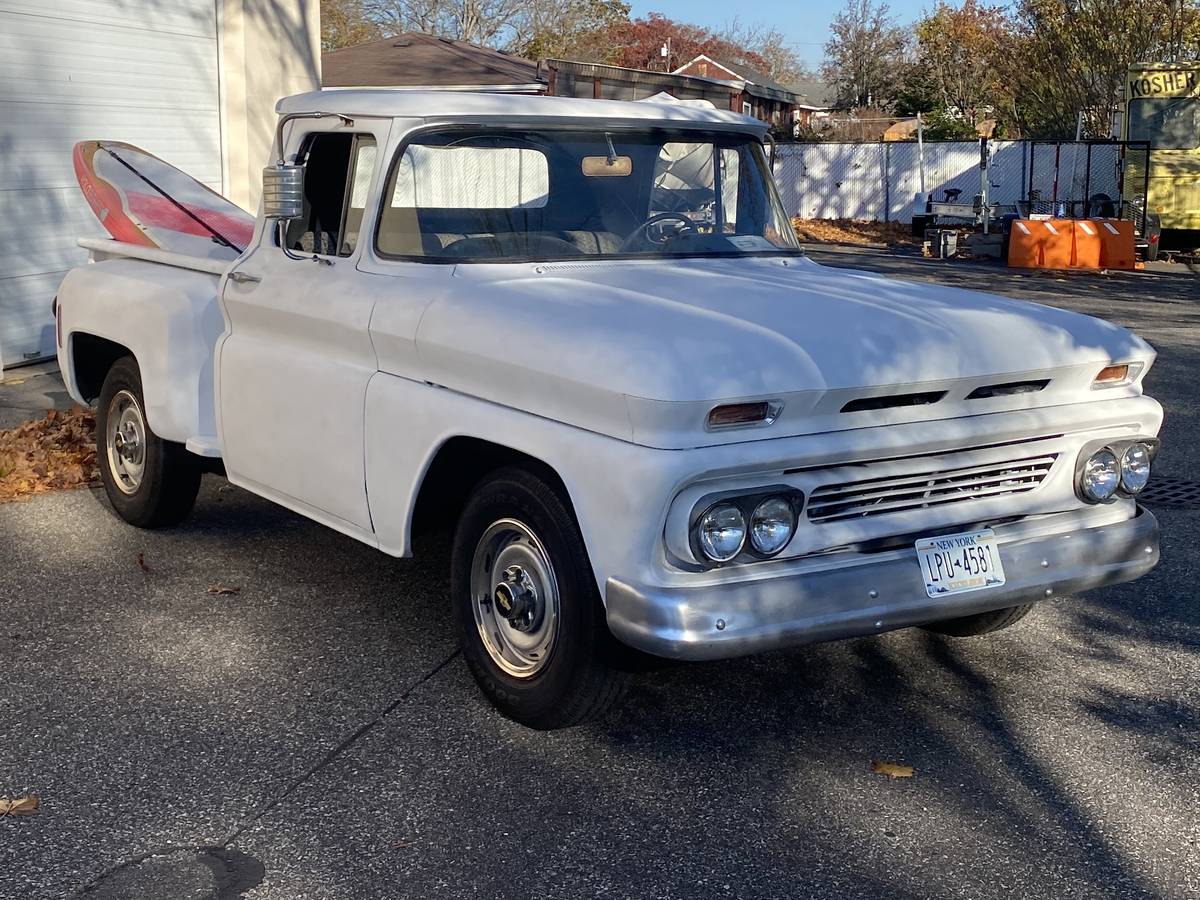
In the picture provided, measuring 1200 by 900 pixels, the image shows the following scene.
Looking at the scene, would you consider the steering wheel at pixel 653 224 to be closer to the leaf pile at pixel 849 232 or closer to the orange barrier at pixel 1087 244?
the orange barrier at pixel 1087 244

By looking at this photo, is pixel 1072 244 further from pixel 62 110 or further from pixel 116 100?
pixel 62 110

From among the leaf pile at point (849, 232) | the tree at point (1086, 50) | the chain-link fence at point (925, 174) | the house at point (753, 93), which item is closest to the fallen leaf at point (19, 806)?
the house at point (753, 93)

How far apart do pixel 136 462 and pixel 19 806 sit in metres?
2.90

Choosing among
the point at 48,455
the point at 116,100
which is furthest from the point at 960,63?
the point at 48,455

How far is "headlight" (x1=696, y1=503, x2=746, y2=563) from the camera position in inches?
151

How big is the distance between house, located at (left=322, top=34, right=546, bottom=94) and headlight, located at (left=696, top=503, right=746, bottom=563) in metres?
22.1

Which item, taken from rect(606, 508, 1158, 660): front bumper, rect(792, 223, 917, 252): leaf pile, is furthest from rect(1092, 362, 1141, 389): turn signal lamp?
rect(792, 223, 917, 252): leaf pile

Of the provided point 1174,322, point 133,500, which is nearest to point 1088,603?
point 133,500

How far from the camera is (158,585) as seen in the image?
19.6 feet

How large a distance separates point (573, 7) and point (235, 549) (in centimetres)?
4891

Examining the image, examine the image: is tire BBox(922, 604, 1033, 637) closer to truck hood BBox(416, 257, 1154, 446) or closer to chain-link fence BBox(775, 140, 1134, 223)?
truck hood BBox(416, 257, 1154, 446)

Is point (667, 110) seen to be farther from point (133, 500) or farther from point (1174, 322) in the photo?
point (1174, 322)

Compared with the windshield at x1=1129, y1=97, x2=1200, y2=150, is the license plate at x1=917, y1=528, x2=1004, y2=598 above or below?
below

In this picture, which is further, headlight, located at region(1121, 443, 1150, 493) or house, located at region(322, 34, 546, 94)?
house, located at region(322, 34, 546, 94)
